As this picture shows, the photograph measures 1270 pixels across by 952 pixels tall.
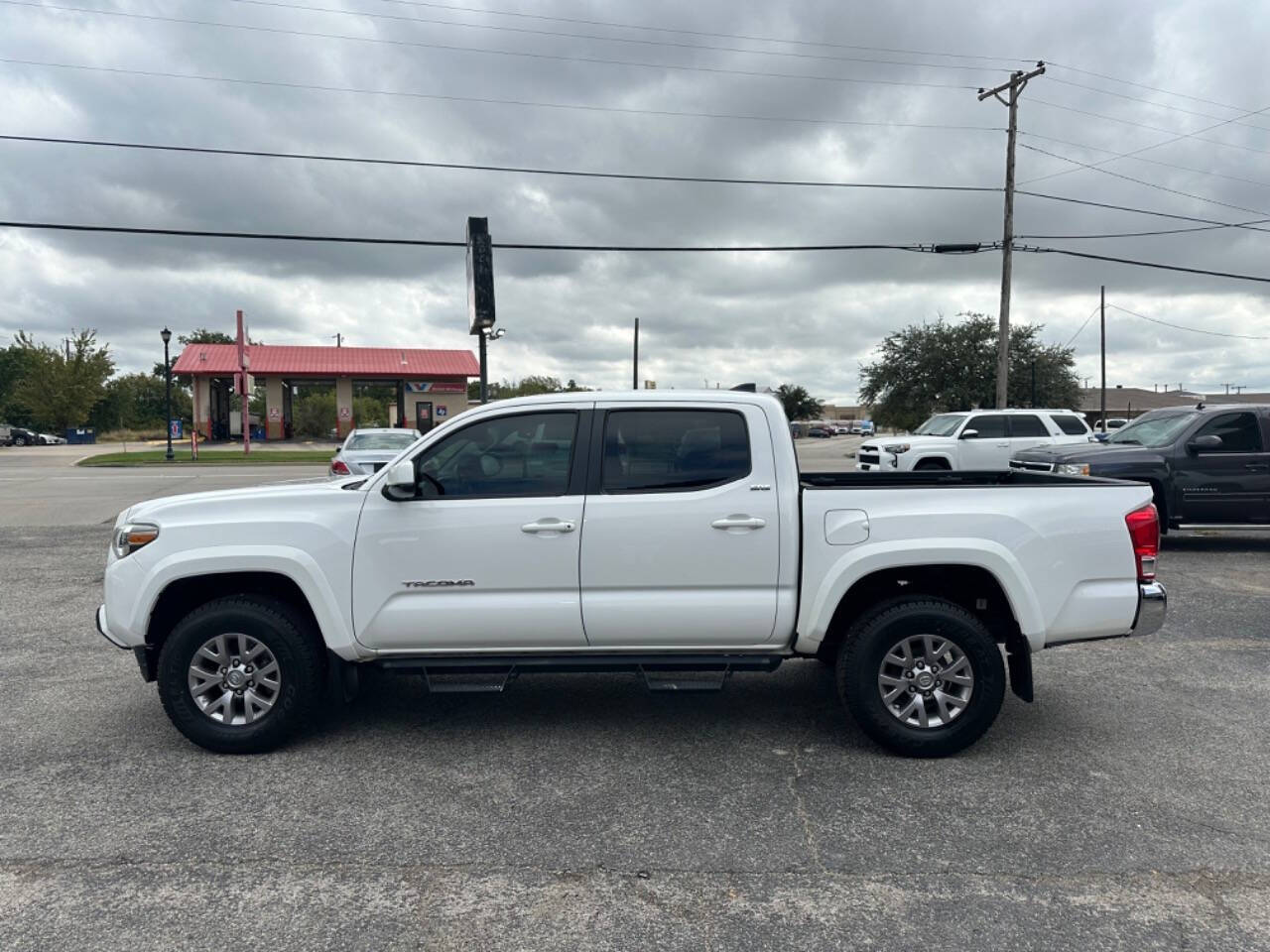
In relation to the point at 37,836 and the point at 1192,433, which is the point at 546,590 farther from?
the point at 1192,433

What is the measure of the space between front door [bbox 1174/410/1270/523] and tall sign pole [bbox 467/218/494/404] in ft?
27.9

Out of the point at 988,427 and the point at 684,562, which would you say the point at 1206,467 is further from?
the point at 684,562

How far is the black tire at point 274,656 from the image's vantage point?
4559 mm

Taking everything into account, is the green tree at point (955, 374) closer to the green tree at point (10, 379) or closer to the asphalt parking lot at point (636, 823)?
the asphalt parking lot at point (636, 823)

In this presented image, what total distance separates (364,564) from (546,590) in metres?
0.91

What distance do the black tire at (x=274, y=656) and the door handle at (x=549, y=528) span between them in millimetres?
1254

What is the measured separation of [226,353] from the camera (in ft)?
160

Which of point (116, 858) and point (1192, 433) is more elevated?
point (1192, 433)

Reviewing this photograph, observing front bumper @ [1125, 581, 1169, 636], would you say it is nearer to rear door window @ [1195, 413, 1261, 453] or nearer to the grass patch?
rear door window @ [1195, 413, 1261, 453]

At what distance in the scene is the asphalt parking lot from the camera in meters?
3.14

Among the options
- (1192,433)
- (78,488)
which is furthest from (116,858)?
(78,488)

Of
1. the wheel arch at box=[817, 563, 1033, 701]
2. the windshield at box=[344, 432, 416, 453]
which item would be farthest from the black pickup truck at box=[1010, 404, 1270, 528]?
the windshield at box=[344, 432, 416, 453]

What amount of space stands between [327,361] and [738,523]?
4846cm

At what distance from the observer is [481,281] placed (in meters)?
12.0
